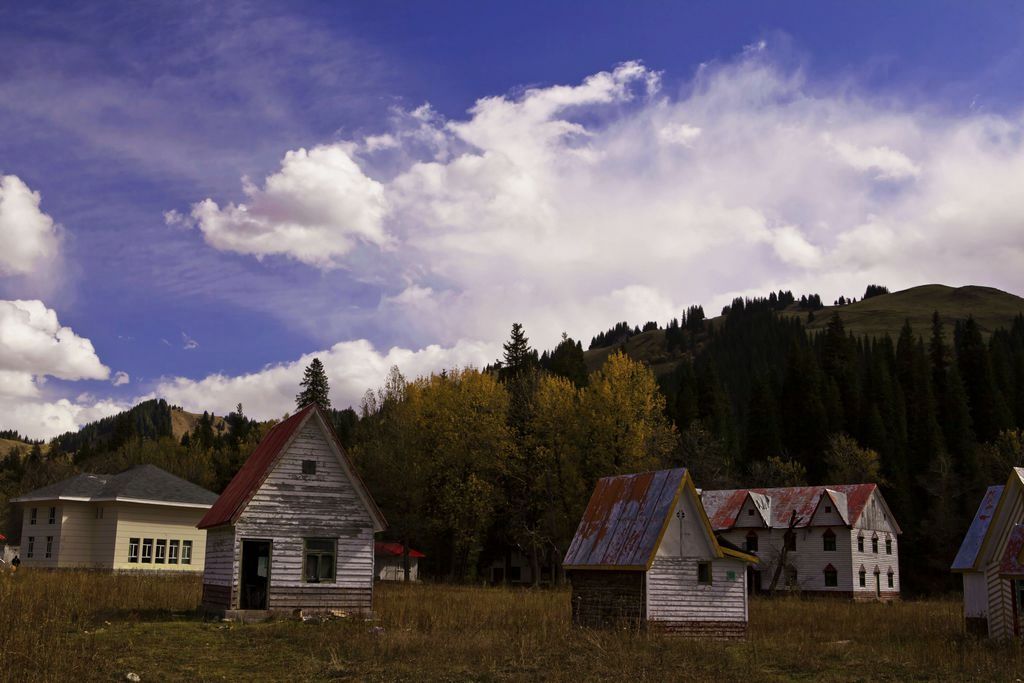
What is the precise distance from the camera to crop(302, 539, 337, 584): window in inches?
1141

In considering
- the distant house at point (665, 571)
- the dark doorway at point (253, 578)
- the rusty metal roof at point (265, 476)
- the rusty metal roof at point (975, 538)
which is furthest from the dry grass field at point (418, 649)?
the rusty metal roof at point (265, 476)

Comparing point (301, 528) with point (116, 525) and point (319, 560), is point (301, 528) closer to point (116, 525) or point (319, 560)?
point (319, 560)

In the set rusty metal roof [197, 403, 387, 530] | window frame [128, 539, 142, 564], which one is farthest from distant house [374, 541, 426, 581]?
rusty metal roof [197, 403, 387, 530]

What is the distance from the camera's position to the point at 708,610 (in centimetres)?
2864

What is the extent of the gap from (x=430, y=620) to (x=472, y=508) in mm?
32847

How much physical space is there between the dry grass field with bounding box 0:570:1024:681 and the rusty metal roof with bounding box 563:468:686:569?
251 centimetres

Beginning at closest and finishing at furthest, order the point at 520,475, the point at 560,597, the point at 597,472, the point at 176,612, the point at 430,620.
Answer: the point at 430,620 < the point at 176,612 < the point at 560,597 < the point at 597,472 < the point at 520,475

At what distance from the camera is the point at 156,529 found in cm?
5284

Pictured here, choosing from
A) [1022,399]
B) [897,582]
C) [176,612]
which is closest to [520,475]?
[897,582]

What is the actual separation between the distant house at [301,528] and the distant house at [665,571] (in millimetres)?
7217

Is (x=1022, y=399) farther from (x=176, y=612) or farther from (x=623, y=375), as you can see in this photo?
(x=176, y=612)

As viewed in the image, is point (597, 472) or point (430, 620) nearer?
point (430, 620)

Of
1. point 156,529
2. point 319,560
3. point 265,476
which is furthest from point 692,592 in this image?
point 156,529

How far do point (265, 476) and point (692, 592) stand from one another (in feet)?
45.5
